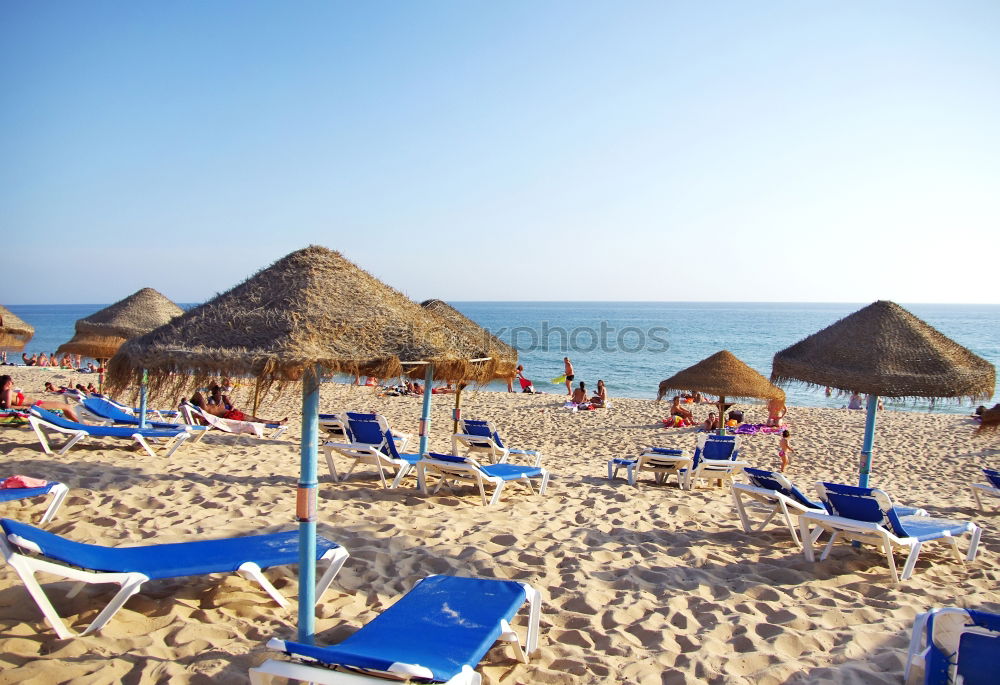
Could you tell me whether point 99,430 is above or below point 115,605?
below

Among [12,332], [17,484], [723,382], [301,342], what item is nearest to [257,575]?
[301,342]

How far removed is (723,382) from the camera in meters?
10.9

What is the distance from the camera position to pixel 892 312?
6180mm

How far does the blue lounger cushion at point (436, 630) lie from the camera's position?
2.26 metres

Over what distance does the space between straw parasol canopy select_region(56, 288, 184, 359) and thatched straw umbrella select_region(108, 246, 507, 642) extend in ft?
22.2

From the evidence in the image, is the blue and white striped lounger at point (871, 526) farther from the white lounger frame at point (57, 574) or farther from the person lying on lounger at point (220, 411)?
the person lying on lounger at point (220, 411)

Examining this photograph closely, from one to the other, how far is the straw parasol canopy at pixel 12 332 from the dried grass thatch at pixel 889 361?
1342 centimetres

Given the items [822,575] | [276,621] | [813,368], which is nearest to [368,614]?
[276,621]

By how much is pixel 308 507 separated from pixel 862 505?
385 cm

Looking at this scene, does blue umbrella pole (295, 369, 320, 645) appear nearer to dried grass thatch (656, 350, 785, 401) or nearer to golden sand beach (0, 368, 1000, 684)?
golden sand beach (0, 368, 1000, 684)

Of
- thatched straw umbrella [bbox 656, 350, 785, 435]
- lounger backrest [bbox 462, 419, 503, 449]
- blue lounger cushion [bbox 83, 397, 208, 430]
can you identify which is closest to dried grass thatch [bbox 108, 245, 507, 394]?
lounger backrest [bbox 462, 419, 503, 449]

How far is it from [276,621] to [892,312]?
5.96 metres

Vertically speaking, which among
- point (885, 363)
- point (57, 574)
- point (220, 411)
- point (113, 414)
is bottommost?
point (220, 411)

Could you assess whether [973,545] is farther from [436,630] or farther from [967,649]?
[436,630]
